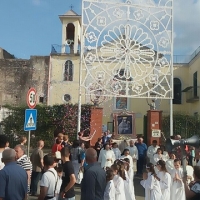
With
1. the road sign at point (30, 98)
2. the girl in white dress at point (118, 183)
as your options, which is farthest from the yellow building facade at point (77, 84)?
the girl in white dress at point (118, 183)

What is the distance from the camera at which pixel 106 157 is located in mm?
13062

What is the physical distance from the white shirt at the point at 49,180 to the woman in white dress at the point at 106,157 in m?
7.01

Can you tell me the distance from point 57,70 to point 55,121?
760 centimetres

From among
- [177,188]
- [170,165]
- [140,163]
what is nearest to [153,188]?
[177,188]

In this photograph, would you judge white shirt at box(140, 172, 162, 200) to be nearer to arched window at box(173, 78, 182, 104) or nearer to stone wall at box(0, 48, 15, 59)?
arched window at box(173, 78, 182, 104)

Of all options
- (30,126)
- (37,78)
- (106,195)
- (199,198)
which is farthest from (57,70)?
(199,198)

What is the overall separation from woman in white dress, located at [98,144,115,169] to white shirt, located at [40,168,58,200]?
23.0 feet

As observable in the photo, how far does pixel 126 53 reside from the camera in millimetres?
18172

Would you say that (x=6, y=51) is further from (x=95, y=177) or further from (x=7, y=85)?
(x=95, y=177)

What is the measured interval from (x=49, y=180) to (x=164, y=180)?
13.7 ft

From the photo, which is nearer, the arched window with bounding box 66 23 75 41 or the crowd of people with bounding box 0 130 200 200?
the crowd of people with bounding box 0 130 200 200

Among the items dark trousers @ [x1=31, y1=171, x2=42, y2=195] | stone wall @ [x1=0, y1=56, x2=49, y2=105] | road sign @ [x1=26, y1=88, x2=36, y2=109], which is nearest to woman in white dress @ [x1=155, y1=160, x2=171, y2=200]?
dark trousers @ [x1=31, y1=171, x2=42, y2=195]

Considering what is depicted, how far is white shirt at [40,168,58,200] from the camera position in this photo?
593 centimetres

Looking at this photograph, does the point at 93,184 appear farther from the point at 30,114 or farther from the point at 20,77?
the point at 20,77
